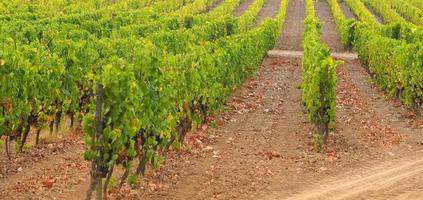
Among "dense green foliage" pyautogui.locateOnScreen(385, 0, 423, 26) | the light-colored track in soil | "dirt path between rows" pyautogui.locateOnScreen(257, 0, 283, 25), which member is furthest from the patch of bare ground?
the light-colored track in soil

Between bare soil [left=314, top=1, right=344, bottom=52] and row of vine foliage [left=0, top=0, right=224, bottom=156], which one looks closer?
row of vine foliage [left=0, top=0, right=224, bottom=156]

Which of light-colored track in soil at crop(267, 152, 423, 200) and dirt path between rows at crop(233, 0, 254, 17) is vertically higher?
dirt path between rows at crop(233, 0, 254, 17)

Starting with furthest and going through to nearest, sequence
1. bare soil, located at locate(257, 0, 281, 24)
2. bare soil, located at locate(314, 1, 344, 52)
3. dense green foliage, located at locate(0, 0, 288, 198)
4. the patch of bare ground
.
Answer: bare soil, located at locate(257, 0, 281, 24)
the patch of bare ground
bare soil, located at locate(314, 1, 344, 52)
dense green foliage, located at locate(0, 0, 288, 198)

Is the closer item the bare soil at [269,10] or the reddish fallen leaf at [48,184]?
the reddish fallen leaf at [48,184]

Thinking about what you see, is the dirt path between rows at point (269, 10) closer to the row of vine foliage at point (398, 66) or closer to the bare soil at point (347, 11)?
the bare soil at point (347, 11)

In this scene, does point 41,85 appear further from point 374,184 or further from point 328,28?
point 328,28

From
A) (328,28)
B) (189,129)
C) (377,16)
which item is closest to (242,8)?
(377,16)

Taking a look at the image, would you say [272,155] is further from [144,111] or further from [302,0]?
[302,0]

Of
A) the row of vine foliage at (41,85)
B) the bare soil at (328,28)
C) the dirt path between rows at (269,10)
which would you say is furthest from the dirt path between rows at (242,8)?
the row of vine foliage at (41,85)

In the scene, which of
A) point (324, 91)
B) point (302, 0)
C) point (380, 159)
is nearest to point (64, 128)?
point (324, 91)

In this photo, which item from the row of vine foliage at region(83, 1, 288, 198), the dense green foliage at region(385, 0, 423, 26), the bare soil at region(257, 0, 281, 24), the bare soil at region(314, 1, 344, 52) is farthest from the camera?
the bare soil at region(257, 0, 281, 24)

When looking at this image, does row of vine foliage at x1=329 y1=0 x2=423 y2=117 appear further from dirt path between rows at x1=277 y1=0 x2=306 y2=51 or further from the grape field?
dirt path between rows at x1=277 y1=0 x2=306 y2=51

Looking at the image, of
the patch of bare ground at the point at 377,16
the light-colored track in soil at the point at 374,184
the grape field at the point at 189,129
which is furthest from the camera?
the patch of bare ground at the point at 377,16

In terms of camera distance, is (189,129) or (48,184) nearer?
(48,184)
